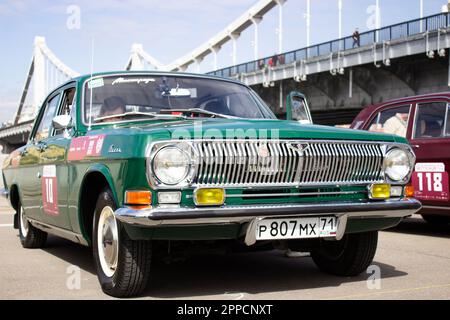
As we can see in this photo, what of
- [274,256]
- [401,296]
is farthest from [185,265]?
[401,296]

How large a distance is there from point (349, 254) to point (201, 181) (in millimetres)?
1623

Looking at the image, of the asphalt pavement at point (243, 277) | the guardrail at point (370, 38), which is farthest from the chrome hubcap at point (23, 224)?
the guardrail at point (370, 38)

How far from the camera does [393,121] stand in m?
8.79

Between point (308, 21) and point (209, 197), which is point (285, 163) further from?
point (308, 21)

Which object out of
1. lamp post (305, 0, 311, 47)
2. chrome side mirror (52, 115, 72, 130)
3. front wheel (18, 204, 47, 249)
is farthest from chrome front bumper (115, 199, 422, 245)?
lamp post (305, 0, 311, 47)

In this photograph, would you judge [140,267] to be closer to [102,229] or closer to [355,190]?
[102,229]

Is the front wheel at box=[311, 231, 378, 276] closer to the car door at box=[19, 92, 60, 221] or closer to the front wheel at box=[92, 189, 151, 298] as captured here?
the front wheel at box=[92, 189, 151, 298]

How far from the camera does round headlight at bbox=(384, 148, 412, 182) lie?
15.8 ft

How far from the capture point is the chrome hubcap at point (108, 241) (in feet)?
14.6

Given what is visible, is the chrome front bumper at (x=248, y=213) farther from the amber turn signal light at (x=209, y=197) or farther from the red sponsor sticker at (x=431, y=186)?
the red sponsor sticker at (x=431, y=186)

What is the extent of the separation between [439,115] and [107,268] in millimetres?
5041

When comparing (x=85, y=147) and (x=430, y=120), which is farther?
(x=430, y=120)

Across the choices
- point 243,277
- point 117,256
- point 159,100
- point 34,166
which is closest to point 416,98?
point 159,100

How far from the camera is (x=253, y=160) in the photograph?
4.23 meters
